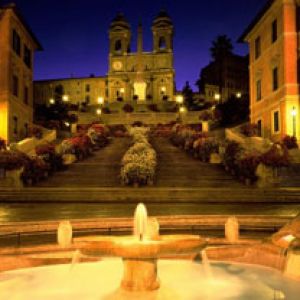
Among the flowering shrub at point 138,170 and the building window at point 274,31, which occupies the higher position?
the building window at point 274,31

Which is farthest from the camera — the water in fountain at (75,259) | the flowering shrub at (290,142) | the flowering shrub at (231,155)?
the flowering shrub at (290,142)

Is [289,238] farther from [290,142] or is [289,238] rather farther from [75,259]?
[290,142]

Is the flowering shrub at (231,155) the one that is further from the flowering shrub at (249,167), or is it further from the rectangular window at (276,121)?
the rectangular window at (276,121)

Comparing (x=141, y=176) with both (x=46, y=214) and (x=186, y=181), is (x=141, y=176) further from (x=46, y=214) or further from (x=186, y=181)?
(x=46, y=214)

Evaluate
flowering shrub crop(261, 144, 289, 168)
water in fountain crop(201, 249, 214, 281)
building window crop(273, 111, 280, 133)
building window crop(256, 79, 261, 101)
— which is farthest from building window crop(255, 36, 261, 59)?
water in fountain crop(201, 249, 214, 281)

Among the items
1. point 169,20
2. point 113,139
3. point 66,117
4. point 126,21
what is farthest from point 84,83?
point 113,139

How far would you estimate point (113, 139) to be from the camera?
3988 cm

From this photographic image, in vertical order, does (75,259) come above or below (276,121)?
below

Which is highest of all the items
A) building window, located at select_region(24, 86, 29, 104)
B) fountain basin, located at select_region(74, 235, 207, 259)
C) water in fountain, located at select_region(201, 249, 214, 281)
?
building window, located at select_region(24, 86, 29, 104)

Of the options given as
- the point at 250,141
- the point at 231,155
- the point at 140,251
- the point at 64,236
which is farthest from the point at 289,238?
the point at 250,141

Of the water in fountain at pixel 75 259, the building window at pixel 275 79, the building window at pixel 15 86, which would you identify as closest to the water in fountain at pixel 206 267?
the water in fountain at pixel 75 259

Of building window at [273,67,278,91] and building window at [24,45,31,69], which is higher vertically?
building window at [24,45,31,69]

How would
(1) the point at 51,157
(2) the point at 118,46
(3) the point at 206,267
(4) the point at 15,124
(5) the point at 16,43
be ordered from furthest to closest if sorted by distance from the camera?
(2) the point at 118,46 → (5) the point at 16,43 → (4) the point at 15,124 → (1) the point at 51,157 → (3) the point at 206,267

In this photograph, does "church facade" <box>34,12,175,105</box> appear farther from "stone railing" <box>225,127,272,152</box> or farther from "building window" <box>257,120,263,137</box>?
"stone railing" <box>225,127,272,152</box>
